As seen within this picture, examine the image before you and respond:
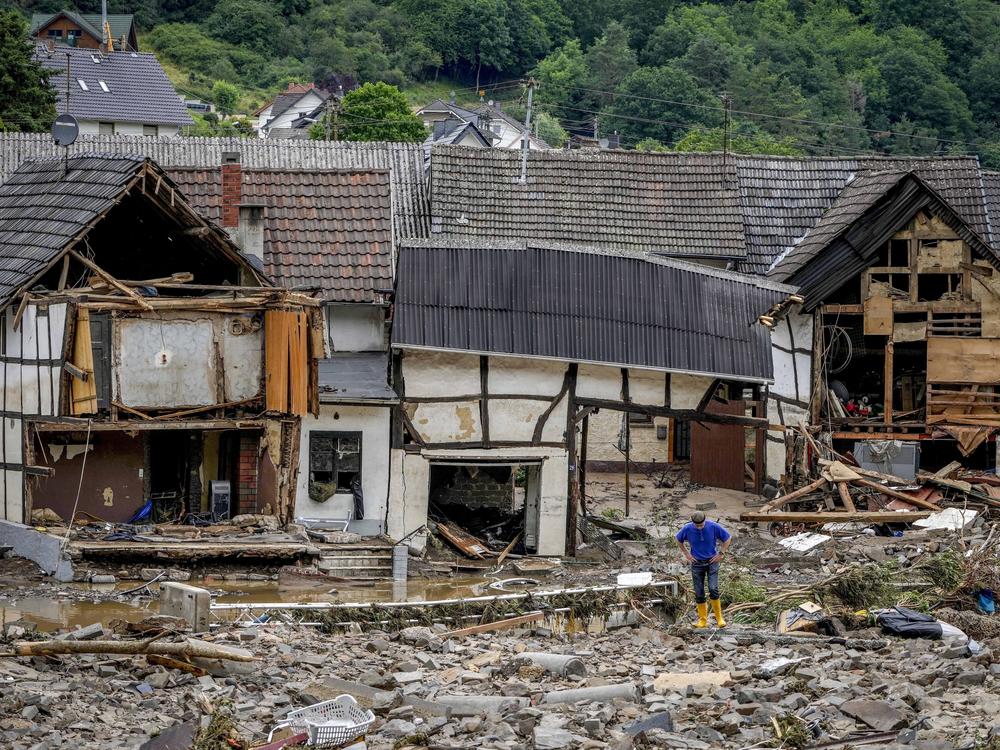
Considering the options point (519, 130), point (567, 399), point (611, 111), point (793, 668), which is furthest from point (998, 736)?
point (611, 111)

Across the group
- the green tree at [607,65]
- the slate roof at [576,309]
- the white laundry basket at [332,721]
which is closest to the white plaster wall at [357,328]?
the slate roof at [576,309]

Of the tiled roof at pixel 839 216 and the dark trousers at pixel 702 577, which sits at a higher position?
the tiled roof at pixel 839 216

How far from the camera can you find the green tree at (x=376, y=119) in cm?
7775

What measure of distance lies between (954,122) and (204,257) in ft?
277

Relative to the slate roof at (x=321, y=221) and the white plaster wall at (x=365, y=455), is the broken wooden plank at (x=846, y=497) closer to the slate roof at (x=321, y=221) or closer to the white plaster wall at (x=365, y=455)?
the white plaster wall at (x=365, y=455)

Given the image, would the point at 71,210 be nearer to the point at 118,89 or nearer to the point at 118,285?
the point at 118,285

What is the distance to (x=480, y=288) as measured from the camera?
1168 inches

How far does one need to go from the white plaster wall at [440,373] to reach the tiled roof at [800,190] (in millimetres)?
9453

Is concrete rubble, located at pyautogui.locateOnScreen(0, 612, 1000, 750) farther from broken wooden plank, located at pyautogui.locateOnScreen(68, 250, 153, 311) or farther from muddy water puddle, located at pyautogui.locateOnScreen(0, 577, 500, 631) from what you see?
broken wooden plank, located at pyautogui.locateOnScreen(68, 250, 153, 311)

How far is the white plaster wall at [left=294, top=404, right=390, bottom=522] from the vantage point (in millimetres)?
28906

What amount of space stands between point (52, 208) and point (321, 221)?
595cm

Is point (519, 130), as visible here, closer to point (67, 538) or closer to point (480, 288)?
point (480, 288)

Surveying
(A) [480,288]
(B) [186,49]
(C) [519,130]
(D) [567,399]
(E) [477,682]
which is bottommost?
(E) [477,682]

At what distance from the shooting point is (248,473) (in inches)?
1053
